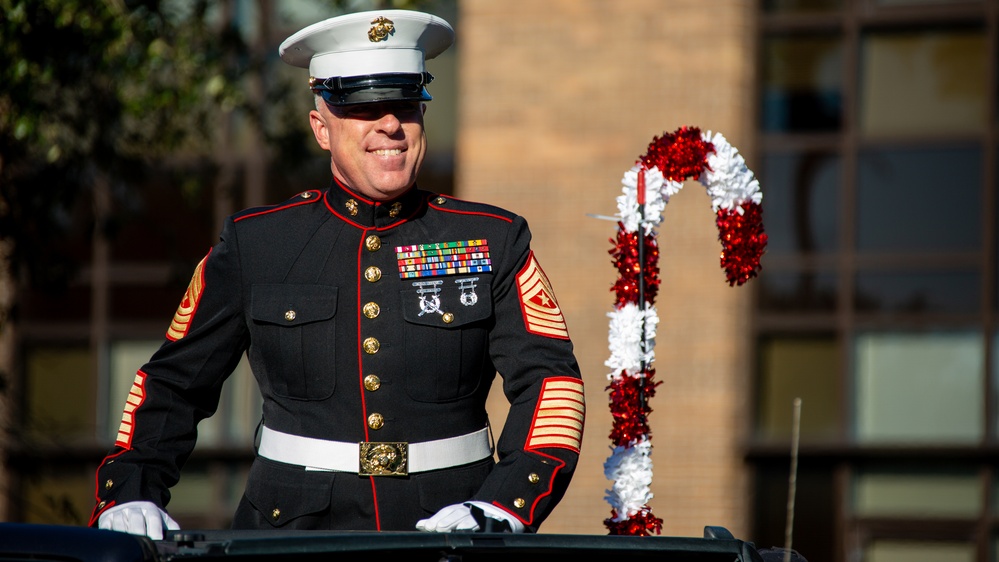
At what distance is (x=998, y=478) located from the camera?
945 cm

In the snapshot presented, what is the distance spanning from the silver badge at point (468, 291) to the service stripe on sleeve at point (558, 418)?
10.8 inches

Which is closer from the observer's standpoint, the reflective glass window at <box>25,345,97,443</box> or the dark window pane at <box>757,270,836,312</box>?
the dark window pane at <box>757,270,836,312</box>

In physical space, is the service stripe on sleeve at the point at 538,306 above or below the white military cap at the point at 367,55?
below

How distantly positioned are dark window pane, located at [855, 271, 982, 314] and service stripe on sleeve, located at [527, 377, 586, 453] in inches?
271

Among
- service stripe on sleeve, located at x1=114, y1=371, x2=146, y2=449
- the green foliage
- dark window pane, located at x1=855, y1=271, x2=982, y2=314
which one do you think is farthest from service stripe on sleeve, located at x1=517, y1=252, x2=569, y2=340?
dark window pane, located at x1=855, y1=271, x2=982, y2=314

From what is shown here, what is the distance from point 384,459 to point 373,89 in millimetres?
813

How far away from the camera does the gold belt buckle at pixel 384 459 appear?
3.19 metres

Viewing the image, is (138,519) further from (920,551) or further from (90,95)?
(920,551)

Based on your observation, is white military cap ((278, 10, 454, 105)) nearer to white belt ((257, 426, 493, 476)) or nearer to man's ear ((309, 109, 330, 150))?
man's ear ((309, 109, 330, 150))

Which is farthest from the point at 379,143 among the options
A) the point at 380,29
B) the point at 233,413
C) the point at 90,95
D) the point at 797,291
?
the point at 233,413

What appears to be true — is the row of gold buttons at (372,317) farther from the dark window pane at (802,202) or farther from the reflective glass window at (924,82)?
the reflective glass window at (924,82)

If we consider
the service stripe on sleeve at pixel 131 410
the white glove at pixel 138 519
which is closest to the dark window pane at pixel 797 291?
the service stripe on sleeve at pixel 131 410

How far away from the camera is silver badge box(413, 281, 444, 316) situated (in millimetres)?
3287

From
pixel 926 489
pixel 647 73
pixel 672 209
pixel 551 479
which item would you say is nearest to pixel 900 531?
pixel 926 489
